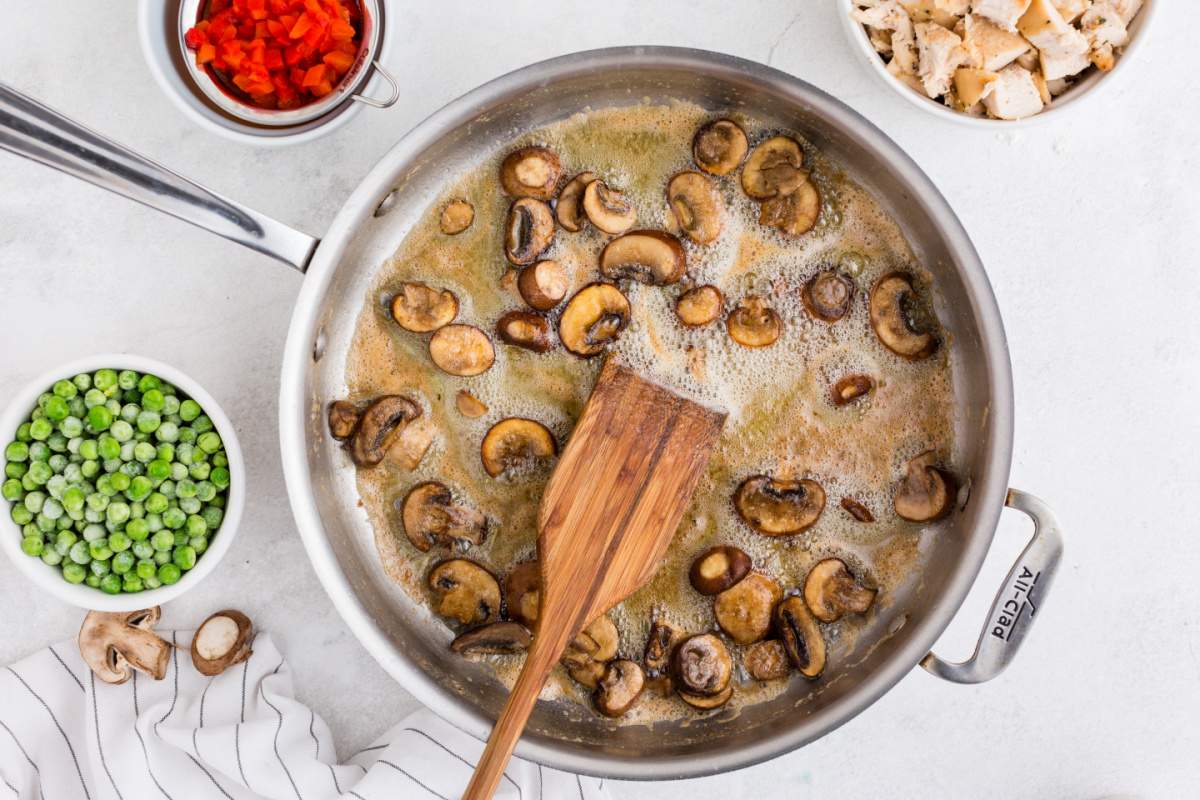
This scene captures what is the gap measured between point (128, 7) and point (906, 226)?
6.53 feet

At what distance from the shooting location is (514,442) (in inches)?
87.8

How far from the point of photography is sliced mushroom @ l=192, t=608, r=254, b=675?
2.28 meters

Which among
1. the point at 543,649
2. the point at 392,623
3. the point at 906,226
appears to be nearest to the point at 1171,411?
the point at 906,226

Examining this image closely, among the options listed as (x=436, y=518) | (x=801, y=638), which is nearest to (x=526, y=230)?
(x=436, y=518)

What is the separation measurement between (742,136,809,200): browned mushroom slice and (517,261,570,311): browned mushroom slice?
0.51m

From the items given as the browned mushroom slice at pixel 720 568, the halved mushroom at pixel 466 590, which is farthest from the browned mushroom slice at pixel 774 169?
the halved mushroom at pixel 466 590

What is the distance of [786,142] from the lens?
2223mm

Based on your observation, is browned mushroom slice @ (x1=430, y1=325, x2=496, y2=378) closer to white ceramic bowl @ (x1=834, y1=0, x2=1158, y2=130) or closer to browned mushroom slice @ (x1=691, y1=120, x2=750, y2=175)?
browned mushroom slice @ (x1=691, y1=120, x2=750, y2=175)

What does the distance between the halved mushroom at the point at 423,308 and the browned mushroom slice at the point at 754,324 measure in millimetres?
678

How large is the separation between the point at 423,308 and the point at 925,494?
1278mm

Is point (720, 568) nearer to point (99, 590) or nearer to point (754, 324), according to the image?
point (754, 324)

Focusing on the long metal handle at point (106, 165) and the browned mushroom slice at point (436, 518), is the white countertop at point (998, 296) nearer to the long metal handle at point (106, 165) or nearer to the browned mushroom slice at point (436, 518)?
the browned mushroom slice at point (436, 518)

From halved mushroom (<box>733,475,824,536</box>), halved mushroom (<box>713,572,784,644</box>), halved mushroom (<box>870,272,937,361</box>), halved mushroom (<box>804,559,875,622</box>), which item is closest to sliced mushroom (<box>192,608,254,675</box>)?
halved mushroom (<box>713,572,784,644</box>)

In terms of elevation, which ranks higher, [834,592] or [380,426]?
[834,592]
